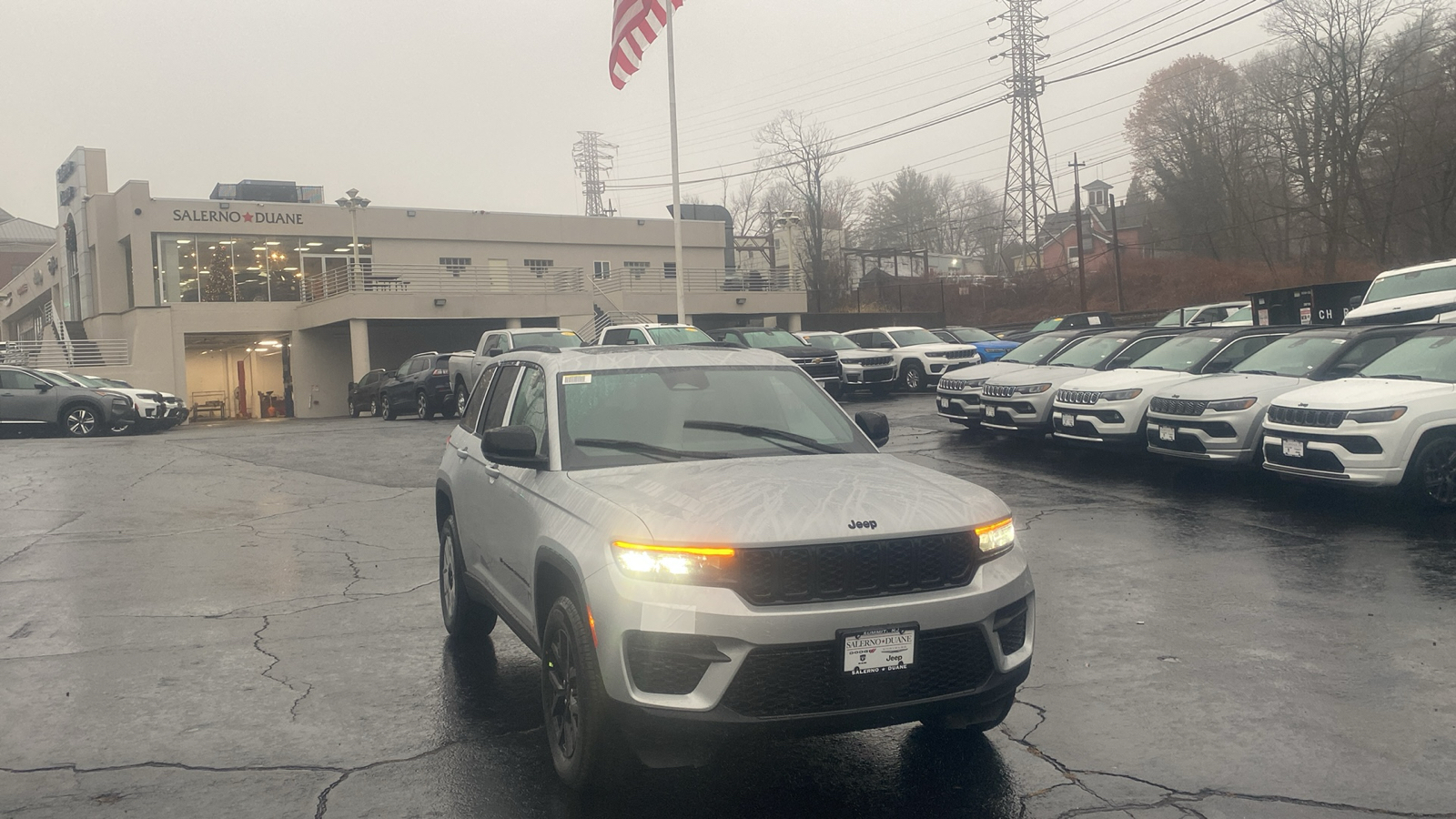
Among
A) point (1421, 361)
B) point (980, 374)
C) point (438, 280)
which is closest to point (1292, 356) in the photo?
point (1421, 361)

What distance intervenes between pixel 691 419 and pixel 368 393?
3182 cm

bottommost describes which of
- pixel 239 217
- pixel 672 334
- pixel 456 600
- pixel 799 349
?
pixel 456 600

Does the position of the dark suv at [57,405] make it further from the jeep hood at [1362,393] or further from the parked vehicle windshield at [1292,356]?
the jeep hood at [1362,393]

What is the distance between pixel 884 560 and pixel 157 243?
4721 centimetres

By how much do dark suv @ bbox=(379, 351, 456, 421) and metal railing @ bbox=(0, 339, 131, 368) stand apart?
17.9 metres

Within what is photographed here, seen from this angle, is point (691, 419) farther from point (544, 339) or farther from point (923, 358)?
point (923, 358)

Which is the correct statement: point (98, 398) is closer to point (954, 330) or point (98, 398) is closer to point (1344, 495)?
point (954, 330)

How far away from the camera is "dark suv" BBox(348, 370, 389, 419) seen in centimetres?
3403

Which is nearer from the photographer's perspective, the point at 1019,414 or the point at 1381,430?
the point at 1381,430

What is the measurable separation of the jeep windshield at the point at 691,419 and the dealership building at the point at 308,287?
35420 millimetres

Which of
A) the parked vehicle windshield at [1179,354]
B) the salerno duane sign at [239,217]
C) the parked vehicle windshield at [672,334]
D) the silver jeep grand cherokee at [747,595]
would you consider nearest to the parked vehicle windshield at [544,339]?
the parked vehicle windshield at [672,334]

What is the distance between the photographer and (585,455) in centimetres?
499

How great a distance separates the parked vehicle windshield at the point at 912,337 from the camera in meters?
28.8

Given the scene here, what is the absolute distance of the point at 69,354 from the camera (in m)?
39.8
